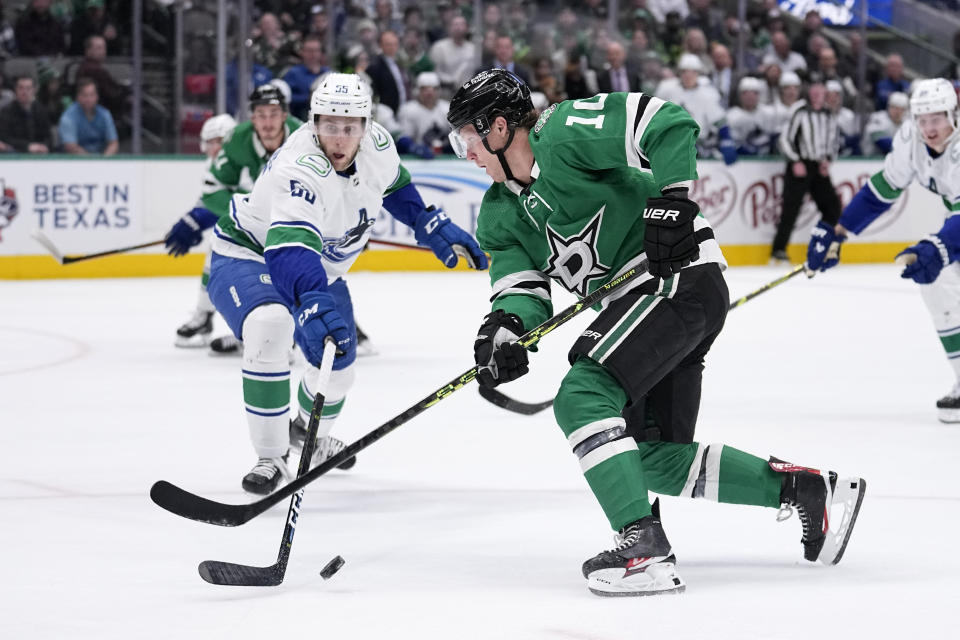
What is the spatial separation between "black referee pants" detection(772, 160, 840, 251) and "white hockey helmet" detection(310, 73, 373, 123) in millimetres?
8191

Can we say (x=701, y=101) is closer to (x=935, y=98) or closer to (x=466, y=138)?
(x=935, y=98)

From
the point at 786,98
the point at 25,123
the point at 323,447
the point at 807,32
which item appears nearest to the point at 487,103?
the point at 323,447

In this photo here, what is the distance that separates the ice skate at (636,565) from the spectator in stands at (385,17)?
844cm

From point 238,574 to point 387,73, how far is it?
801cm

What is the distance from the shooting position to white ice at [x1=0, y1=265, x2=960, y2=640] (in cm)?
272

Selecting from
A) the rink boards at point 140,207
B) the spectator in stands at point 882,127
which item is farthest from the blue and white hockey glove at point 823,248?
the spectator in stands at point 882,127

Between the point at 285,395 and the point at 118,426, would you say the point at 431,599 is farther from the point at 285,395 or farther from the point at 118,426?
the point at 118,426

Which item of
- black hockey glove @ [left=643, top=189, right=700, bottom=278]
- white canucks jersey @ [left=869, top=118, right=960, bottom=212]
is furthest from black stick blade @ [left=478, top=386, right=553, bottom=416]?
black hockey glove @ [left=643, top=189, right=700, bottom=278]

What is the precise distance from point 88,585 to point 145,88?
7.59 metres

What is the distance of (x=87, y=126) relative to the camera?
32.2ft

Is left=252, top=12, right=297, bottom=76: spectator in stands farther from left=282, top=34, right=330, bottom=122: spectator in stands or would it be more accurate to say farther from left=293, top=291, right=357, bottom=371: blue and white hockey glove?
left=293, top=291, right=357, bottom=371: blue and white hockey glove

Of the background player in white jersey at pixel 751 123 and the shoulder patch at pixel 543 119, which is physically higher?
the shoulder patch at pixel 543 119

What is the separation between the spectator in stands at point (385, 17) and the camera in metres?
10.8

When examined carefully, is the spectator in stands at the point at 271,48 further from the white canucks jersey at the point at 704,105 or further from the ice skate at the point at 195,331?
the ice skate at the point at 195,331
